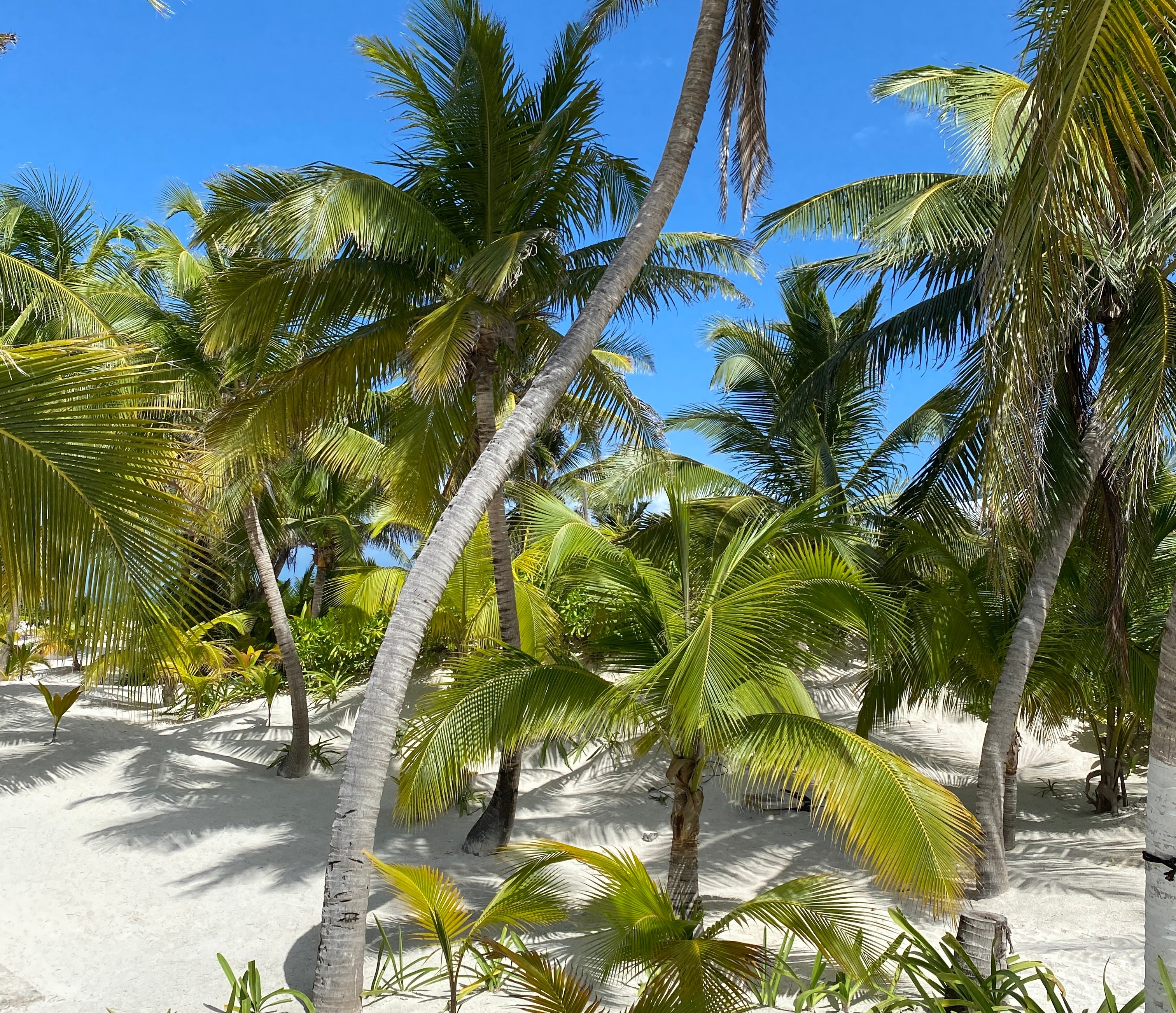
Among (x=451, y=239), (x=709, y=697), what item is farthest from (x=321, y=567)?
(x=709, y=697)

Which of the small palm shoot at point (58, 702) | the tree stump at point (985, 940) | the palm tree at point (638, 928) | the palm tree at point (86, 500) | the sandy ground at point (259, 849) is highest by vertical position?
the palm tree at point (86, 500)

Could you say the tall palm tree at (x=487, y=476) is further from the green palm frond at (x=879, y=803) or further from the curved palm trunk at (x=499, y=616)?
the green palm frond at (x=879, y=803)

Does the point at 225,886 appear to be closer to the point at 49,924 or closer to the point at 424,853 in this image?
the point at 49,924

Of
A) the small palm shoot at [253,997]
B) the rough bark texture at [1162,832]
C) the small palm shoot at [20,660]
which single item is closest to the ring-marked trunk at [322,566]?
the small palm shoot at [20,660]

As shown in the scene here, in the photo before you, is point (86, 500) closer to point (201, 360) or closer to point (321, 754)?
point (201, 360)

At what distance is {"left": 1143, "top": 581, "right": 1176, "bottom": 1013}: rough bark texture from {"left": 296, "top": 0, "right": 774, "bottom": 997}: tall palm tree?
13.4 feet

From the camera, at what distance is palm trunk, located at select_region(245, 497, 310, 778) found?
471 inches

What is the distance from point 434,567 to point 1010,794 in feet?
24.5

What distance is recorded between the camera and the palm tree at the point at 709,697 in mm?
5156

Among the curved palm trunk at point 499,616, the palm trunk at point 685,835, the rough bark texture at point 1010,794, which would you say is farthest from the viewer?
the rough bark texture at point 1010,794

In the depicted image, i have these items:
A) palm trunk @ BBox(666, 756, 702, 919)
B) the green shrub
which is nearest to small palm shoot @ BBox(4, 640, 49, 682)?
the green shrub

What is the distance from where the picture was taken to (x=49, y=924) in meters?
7.50

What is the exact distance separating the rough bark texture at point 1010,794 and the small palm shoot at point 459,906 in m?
6.14

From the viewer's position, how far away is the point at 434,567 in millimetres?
5973
